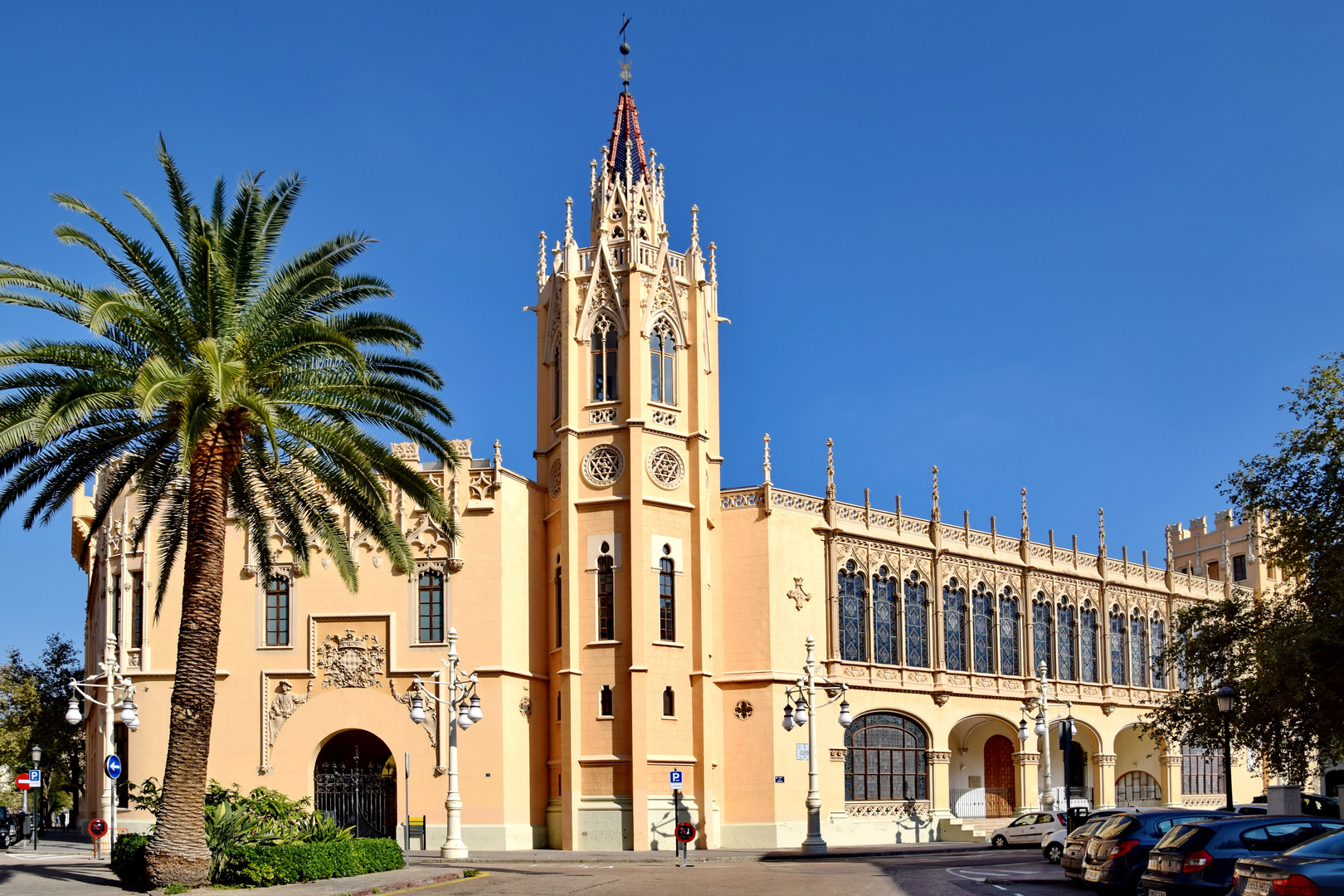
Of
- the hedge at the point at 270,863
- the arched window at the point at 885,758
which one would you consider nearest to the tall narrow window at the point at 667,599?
the arched window at the point at 885,758

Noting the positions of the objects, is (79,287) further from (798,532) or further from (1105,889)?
(798,532)

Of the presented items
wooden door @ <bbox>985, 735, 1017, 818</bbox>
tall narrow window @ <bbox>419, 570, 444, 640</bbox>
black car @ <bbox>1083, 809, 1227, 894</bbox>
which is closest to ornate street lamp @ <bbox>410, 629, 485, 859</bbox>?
tall narrow window @ <bbox>419, 570, 444, 640</bbox>

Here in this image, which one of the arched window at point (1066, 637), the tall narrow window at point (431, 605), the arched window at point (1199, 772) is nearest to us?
the tall narrow window at point (431, 605)

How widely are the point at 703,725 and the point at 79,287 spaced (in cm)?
2351

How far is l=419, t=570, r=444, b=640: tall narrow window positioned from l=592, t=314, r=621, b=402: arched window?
7.21 m

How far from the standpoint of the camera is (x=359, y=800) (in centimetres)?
4006

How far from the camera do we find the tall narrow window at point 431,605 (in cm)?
4066

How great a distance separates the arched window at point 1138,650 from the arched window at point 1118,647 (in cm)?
31

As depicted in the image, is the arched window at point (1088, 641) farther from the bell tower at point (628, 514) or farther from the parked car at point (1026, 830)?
the bell tower at point (628, 514)

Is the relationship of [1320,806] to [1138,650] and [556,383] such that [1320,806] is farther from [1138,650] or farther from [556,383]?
[556,383]

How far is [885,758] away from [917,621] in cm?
482

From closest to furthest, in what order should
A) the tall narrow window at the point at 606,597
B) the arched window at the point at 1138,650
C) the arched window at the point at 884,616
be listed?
the tall narrow window at the point at 606,597
the arched window at the point at 884,616
the arched window at the point at 1138,650

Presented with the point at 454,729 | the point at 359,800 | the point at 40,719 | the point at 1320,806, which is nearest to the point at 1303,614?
the point at 1320,806

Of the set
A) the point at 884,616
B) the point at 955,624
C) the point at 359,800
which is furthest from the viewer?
the point at 955,624
